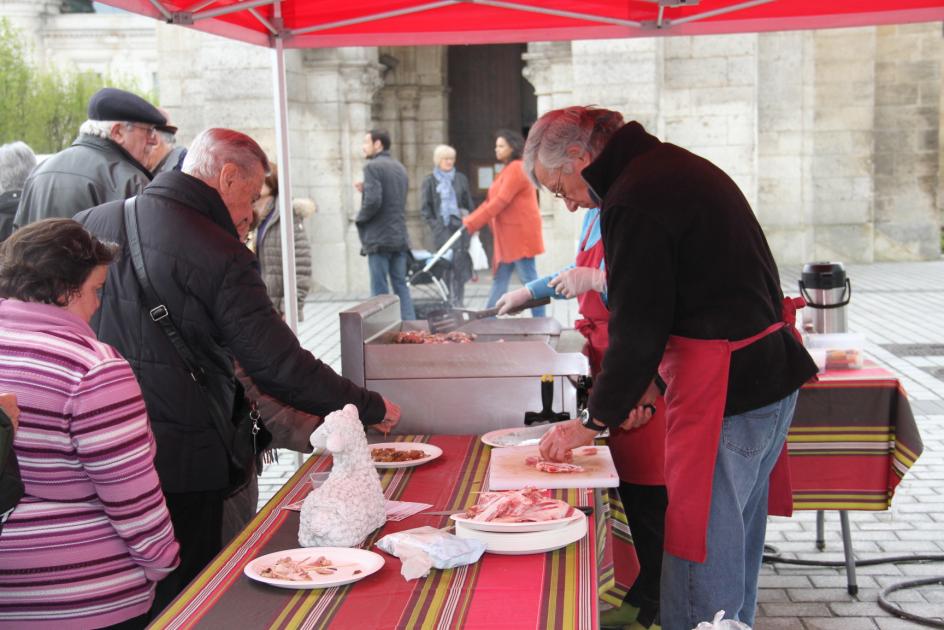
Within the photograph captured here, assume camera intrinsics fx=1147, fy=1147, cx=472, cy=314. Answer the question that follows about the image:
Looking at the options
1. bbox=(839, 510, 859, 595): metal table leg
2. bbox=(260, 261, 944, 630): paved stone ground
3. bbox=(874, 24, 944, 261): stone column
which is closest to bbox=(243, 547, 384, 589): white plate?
bbox=(260, 261, 944, 630): paved stone ground

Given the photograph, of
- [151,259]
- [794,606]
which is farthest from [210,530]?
[794,606]

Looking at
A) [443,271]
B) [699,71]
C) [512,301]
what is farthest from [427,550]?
[699,71]

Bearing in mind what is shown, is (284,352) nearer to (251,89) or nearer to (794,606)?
(794,606)

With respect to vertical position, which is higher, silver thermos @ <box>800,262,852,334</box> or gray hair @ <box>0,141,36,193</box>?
gray hair @ <box>0,141,36,193</box>

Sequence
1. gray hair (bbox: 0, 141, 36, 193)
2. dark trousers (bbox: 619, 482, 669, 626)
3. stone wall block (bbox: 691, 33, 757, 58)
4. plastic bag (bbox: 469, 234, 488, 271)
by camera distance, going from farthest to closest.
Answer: stone wall block (bbox: 691, 33, 757, 58)
plastic bag (bbox: 469, 234, 488, 271)
gray hair (bbox: 0, 141, 36, 193)
dark trousers (bbox: 619, 482, 669, 626)

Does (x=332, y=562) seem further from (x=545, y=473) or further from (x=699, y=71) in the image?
(x=699, y=71)

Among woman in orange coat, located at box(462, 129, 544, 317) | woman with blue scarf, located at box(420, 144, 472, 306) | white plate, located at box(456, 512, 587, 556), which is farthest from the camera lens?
woman with blue scarf, located at box(420, 144, 472, 306)

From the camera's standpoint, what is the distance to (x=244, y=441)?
3395 mm

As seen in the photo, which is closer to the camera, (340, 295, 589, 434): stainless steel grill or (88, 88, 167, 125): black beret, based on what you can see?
(340, 295, 589, 434): stainless steel grill

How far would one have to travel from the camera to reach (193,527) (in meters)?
3.29

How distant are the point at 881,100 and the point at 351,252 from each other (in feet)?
29.7

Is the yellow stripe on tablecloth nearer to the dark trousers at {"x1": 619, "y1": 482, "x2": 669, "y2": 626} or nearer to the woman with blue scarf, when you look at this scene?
the dark trousers at {"x1": 619, "y1": 482, "x2": 669, "y2": 626}

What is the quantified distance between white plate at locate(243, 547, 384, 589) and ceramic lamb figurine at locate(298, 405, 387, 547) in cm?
4

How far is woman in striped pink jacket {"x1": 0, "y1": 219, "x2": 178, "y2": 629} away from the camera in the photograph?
8.48 ft
